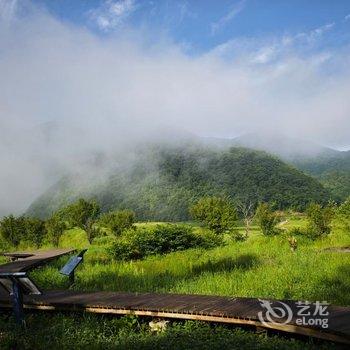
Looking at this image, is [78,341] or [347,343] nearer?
[347,343]

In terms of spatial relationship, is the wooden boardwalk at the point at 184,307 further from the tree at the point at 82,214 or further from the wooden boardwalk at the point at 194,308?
the tree at the point at 82,214

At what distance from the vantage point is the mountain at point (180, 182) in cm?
12650

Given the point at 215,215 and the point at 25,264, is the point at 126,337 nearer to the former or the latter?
the point at 25,264

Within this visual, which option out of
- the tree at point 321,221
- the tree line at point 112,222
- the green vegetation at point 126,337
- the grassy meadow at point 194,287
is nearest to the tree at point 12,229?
the tree line at point 112,222

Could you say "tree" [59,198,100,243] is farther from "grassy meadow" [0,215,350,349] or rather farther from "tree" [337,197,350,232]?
"tree" [337,197,350,232]

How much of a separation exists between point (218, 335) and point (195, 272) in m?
7.78

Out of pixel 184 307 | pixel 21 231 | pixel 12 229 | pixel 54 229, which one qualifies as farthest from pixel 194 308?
pixel 12 229

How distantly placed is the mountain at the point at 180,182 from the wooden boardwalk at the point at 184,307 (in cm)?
10427


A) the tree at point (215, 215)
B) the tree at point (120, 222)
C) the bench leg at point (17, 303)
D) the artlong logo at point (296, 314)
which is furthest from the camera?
the tree at point (120, 222)

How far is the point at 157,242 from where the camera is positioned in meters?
22.2

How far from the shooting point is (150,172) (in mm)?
160375

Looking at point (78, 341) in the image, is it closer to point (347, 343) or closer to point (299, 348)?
point (299, 348)

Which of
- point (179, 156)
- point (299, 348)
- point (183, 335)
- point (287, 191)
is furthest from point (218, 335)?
point (179, 156)

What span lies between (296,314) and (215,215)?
2992cm
